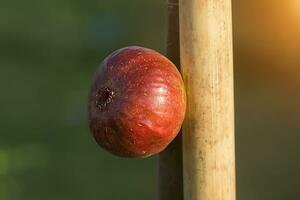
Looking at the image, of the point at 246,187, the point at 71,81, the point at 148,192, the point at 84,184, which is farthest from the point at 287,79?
the point at 71,81

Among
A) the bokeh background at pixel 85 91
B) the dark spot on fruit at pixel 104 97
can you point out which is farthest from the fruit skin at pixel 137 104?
the bokeh background at pixel 85 91

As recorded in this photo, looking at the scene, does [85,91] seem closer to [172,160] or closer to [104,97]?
[172,160]

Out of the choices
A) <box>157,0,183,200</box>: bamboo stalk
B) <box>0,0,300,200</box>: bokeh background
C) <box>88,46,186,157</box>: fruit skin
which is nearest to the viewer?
<box>88,46,186,157</box>: fruit skin

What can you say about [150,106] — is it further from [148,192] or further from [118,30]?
[118,30]

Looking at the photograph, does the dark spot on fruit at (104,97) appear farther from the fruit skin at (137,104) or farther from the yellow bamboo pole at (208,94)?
the yellow bamboo pole at (208,94)

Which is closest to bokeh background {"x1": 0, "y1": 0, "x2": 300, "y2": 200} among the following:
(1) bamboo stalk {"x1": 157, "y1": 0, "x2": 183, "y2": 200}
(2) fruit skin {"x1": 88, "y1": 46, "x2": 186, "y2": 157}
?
(1) bamboo stalk {"x1": 157, "y1": 0, "x2": 183, "y2": 200}

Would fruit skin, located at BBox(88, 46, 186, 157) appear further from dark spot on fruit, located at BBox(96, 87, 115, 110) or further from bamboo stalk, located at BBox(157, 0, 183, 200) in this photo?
bamboo stalk, located at BBox(157, 0, 183, 200)
